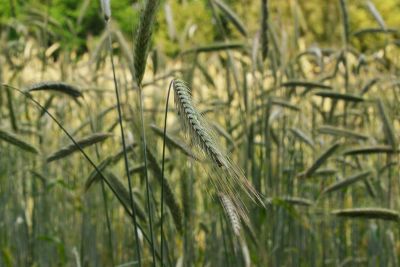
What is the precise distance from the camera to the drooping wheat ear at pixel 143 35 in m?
1.53

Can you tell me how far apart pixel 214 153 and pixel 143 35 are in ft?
1.48

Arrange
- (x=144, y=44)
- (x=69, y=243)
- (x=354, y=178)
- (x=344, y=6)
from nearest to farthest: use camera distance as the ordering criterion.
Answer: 1. (x=144, y=44)
2. (x=354, y=178)
3. (x=344, y=6)
4. (x=69, y=243)

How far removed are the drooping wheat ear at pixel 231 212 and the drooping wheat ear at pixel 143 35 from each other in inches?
12.2

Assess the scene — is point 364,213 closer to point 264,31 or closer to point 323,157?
point 323,157

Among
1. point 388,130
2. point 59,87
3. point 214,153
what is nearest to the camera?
point 214,153

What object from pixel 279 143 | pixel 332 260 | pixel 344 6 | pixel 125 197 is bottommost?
pixel 332 260

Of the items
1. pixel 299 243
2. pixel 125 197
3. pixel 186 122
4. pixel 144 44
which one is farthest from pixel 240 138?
pixel 186 122

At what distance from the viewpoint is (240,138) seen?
3.50 metres

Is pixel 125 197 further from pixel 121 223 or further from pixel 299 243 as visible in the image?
pixel 121 223

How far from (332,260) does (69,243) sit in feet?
3.80

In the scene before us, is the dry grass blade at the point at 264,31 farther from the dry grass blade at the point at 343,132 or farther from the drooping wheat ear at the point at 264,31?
the dry grass blade at the point at 343,132

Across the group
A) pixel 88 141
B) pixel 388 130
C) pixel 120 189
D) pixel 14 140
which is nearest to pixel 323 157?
pixel 388 130

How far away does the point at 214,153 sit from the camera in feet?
3.79

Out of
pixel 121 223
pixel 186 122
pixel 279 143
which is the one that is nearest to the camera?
pixel 186 122
